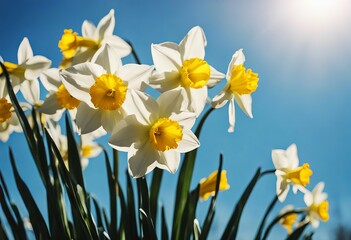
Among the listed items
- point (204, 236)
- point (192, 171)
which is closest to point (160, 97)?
point (192, 171)

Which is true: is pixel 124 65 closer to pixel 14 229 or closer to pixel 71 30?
pixel 71 30

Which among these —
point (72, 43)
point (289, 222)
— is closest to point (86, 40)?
point (72, 43)

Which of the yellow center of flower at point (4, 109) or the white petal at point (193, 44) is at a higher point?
the white petal at point (193, 44)

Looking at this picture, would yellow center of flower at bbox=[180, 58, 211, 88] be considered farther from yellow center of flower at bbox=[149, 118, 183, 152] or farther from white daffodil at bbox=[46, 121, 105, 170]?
white daffodil at bbox=[46, 121, 105, 170]

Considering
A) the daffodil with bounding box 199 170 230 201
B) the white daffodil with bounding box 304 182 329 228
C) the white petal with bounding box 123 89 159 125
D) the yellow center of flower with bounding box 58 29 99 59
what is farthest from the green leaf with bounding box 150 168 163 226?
the white daffodil with bounding box 304 182 329 228

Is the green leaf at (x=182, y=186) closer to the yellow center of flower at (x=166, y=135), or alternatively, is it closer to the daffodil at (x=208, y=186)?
the daffodil at (x=208, y=186)

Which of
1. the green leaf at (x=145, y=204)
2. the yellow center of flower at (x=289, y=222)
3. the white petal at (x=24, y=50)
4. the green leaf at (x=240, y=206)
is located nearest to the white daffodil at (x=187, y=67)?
the green leaf at (x=145, y=204)
